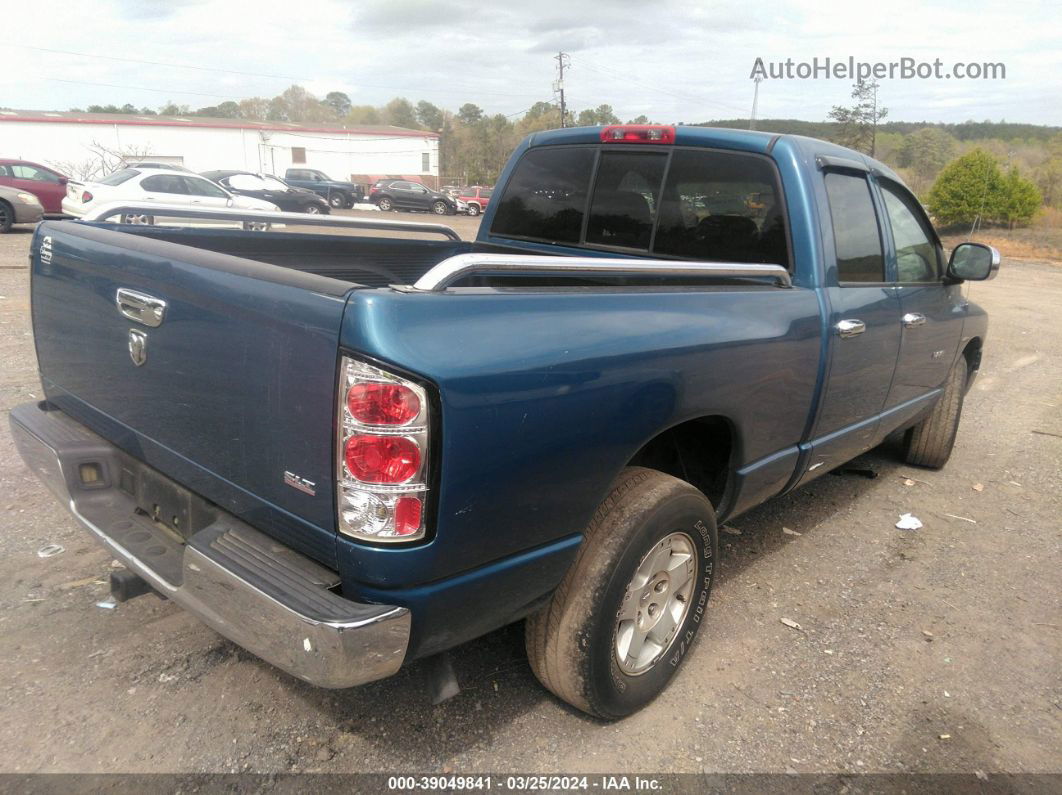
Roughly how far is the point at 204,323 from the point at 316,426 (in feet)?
1.65

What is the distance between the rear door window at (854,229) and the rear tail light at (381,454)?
92.7 inches

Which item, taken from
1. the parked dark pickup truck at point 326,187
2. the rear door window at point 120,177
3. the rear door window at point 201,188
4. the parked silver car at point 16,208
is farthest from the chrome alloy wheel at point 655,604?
the parked dark pickup truck at point 326,187

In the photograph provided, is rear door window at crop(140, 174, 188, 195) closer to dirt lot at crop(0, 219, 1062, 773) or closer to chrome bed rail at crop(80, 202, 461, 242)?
dirt lot at crop(0, 219, 1062, 773)

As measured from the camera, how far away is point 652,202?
3746 millimetres

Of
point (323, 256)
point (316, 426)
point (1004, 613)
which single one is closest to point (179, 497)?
point (316, 426)

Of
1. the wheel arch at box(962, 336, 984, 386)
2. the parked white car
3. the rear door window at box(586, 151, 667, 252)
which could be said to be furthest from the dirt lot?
the parked white car

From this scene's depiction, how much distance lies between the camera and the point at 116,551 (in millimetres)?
2391

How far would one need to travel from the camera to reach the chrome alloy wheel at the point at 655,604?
2.54 metres

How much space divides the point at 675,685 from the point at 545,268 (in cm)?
168

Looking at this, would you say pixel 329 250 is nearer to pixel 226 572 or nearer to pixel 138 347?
pixel 138 347

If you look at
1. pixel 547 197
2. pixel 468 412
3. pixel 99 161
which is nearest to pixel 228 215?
pixel 547 197

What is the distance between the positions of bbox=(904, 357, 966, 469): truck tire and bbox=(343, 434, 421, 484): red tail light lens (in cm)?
433

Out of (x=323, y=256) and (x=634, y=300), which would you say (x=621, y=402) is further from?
(x=323, y=256)

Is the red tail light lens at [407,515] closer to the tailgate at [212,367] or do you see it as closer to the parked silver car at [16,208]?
the tailgate at [212,367]
